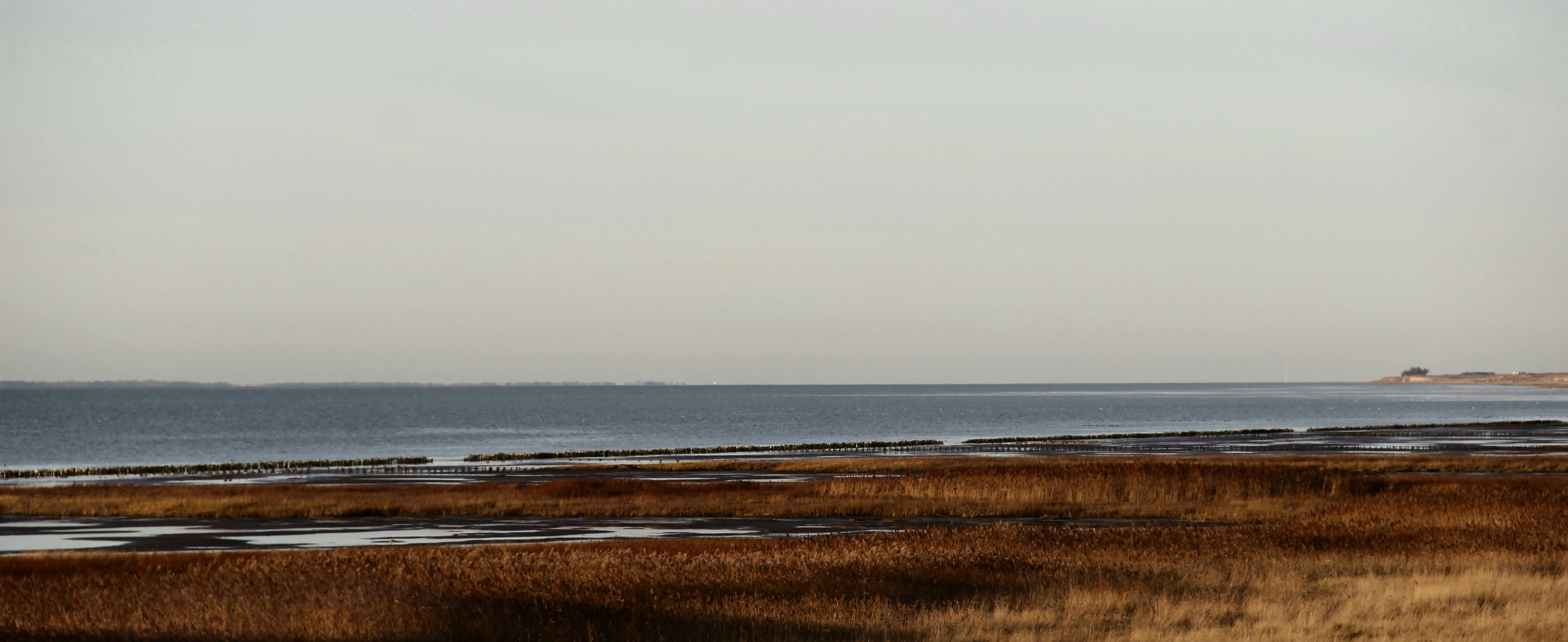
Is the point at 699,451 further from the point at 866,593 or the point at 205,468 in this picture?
the point at 866,593

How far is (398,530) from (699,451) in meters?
60.1

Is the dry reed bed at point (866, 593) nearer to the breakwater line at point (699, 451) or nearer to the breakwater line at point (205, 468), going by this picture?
the breakwater line at point (205, 468)

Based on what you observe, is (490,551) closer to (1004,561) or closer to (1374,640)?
(1004,561)

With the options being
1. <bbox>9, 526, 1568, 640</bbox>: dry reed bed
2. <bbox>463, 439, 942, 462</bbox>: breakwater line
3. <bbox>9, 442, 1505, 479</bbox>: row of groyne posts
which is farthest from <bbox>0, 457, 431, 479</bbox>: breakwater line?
<bbox>9, 526, 1568, 640</bbox>: dry reed bed

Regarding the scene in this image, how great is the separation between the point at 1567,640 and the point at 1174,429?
135 m

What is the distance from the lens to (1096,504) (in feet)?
148

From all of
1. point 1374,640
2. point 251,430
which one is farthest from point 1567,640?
point 251,430

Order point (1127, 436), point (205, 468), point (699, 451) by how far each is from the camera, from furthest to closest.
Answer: point (1127, 436) < point (699, 451) < point (205, 468)

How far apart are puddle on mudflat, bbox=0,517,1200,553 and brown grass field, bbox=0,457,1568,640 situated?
11.2ft

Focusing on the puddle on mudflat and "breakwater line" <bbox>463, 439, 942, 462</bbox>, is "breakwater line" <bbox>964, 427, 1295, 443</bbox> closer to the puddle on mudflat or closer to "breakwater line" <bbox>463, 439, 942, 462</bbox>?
"breakwater line" <bbox>463, 439, 942, 462</bbox>

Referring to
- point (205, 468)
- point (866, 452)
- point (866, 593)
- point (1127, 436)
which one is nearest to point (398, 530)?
point (866, 593)

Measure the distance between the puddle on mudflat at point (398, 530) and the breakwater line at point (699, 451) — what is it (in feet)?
148

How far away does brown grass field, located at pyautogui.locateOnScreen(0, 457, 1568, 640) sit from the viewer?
16812mm

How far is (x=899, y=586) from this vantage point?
21266mm
